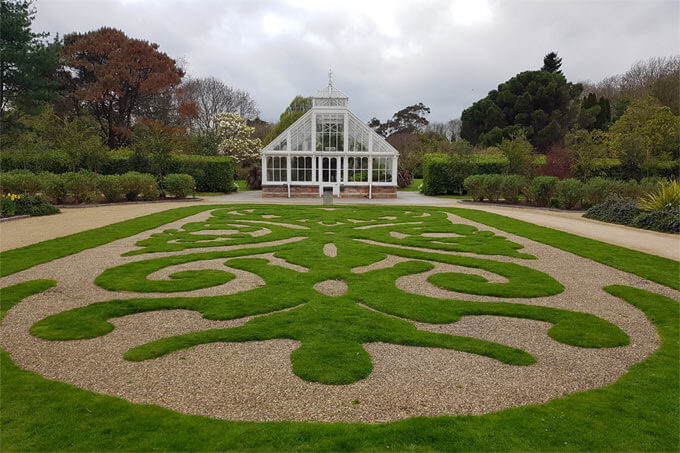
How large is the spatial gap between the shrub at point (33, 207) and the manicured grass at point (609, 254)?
16997mm

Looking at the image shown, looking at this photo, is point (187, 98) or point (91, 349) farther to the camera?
point (187, 98)

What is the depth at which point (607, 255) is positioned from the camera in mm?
9211

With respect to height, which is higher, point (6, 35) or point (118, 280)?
point (6, 35)

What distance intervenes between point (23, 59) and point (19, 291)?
26286mm

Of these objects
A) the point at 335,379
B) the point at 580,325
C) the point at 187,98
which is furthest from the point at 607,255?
the point at 187,98

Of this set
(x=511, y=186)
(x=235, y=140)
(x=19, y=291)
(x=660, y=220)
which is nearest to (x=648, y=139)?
(x=511, y=186)

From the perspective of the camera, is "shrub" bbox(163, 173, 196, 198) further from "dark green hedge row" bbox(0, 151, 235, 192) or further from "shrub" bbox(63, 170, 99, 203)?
"shrub" bbox(63, 170, 99, 203)

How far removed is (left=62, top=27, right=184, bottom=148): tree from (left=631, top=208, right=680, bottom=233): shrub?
115 ft

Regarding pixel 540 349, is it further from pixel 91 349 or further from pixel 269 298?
pixel 91 349

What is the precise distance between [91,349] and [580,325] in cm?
594

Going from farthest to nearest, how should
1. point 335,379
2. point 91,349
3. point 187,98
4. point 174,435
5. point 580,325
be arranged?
point 187,98 → point 580,325 → point 91,349 → point 335,379 → point 174,435

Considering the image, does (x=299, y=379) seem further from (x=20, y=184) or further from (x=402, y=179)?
(x=402, y=179)

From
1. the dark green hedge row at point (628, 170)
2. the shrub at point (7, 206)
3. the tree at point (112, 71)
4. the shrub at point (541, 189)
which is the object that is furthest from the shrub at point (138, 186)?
the dark green hedge row at point (628, 170)

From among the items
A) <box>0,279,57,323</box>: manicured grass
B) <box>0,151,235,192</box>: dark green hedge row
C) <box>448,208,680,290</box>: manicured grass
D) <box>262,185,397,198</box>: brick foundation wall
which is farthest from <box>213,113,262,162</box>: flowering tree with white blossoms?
<box>0,279,57,323</box>: manicured grass
